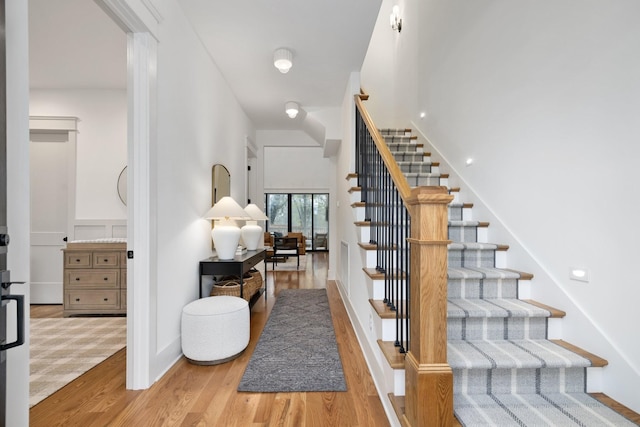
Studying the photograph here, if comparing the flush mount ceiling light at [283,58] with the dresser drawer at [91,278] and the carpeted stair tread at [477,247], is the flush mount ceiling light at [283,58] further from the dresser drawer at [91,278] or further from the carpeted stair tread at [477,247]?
the dresser drawer at [91,278]

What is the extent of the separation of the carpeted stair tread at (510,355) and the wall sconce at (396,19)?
16.8ft

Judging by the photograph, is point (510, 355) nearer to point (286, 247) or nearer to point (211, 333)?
point (211, 333)

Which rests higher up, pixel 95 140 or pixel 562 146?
pixel 95 140

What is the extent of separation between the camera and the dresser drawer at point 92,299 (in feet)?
11.5

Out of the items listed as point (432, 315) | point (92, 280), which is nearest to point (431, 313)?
point (432, 315)

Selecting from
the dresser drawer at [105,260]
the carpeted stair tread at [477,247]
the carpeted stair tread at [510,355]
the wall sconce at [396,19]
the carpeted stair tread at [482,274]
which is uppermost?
the wall sconce at [396,19]

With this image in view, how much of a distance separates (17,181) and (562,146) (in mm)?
2789

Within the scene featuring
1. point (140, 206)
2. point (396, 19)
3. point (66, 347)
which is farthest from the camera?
point (396, 19)

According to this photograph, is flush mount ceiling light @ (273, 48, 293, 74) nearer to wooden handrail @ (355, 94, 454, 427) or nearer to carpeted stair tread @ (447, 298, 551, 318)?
wooden handrail @ (355, 94, 454, 427)

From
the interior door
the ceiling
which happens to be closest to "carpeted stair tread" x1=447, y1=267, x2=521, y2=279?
the ceiling

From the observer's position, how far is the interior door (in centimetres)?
395

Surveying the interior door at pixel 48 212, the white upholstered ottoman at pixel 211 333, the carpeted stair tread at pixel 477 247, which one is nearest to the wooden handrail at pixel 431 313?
the carpeted stair tread at pixel 477 247

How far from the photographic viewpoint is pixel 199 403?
1.84 meters

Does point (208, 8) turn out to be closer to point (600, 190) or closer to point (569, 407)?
point (600, 190)
